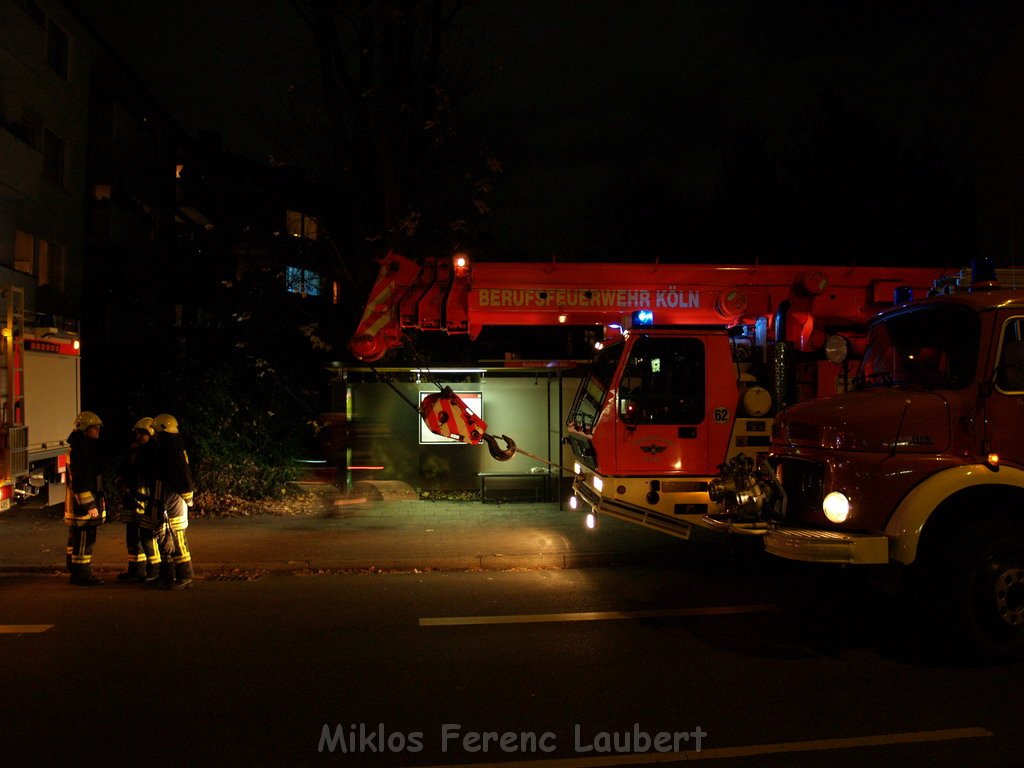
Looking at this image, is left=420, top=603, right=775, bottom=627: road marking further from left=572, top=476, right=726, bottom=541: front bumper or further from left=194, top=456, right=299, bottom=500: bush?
left=194, top=456, right=299, bottom=500: bush

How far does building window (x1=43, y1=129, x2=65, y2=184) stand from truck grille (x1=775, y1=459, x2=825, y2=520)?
19.9 metres

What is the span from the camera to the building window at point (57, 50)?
18594 millimetres

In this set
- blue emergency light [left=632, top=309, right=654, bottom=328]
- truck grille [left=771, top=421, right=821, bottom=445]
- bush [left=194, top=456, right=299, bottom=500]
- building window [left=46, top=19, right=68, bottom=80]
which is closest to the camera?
truck grille [left=771, top=421, right=821, bottom=445]

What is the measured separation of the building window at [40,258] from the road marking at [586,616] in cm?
1606

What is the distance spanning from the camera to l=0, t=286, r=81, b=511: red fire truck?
25.1 feet

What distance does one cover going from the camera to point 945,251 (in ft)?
70.6

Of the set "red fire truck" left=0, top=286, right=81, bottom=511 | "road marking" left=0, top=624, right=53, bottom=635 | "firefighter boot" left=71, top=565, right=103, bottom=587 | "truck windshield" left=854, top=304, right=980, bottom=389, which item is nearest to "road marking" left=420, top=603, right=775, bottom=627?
"truck windshield" left=854, top=304, right=980, bottom=389

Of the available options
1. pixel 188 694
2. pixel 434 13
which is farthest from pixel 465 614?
pixel 434 13

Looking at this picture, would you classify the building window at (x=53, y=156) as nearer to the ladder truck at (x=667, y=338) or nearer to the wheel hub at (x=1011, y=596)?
the ladder truck at (x=667, y=338)

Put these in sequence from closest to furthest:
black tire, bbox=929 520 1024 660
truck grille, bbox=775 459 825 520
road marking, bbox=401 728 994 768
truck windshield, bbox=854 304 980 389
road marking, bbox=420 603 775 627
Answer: road marking, bbox=401 728 994 768 < black tire, bbox=929 520 1024 660 < truck windshield, bbox=854 304 980 389 < truck grille, bbox=775 459 825 520 < road marking, bbox=420 603 775 627

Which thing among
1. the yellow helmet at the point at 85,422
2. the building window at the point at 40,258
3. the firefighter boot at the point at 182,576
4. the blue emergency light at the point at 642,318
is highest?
the building window at the point at 40,258

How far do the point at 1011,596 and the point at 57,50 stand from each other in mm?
23246

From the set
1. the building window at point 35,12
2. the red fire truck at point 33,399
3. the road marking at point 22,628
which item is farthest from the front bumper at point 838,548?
the building window at point 35,12

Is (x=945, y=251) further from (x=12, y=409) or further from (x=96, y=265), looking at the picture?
(x=96, y=265)
